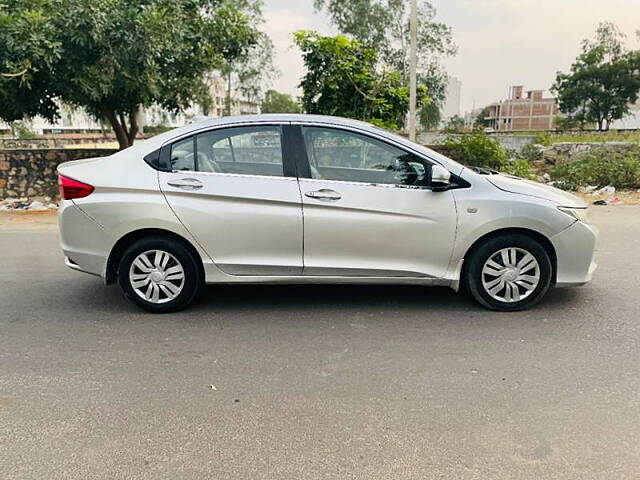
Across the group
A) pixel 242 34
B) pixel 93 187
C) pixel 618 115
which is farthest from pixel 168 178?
pixel 618 115

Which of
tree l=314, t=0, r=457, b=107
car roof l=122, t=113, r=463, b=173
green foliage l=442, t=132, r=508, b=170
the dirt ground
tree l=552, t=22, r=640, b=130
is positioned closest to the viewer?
Answer: car roof l=122, t=113, r=463, b=173

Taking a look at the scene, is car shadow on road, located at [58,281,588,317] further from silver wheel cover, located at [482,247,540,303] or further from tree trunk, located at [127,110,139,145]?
tree trunk, located at [127,110,139,145]

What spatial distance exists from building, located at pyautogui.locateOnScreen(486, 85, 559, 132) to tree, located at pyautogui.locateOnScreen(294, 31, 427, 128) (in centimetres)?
10789

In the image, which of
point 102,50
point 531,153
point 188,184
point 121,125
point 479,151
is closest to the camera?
point 188,184

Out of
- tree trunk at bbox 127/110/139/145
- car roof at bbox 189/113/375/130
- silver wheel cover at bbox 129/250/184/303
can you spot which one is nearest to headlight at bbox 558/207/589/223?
car roof at bbox 189/113/375/130

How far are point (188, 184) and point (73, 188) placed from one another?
1.00 meters

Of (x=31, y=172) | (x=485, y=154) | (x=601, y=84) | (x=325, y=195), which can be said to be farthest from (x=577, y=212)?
(x=601, y=84)

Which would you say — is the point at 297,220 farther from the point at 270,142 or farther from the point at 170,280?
the point at 170,280

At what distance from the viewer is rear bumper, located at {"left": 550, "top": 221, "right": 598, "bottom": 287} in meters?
4.44

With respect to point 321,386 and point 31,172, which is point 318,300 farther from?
point 31,172

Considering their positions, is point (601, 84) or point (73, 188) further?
point (601, 84)

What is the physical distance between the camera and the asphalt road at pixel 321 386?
2.60 m

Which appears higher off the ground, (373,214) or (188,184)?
(188,184)

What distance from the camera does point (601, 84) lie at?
50531 mm
